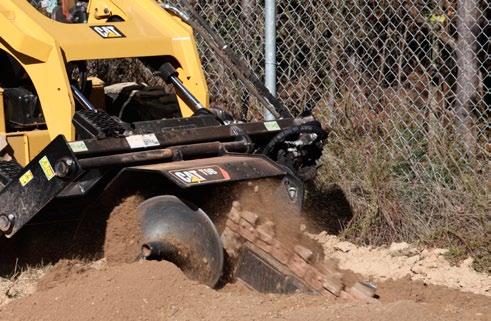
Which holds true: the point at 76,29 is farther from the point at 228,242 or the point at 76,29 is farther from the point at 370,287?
the point at 370,287

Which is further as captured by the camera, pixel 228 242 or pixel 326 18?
pixel 326 18

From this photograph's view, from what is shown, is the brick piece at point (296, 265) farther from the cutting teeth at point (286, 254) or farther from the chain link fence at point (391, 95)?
the chain link fence at point (391, 95)

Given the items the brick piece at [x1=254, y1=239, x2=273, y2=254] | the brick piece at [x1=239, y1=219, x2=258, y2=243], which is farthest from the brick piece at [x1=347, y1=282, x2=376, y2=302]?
the brick piece at [x1=239, y1=219, x2=258, y2=243]

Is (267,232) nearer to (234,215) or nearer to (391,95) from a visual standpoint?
(234,215)

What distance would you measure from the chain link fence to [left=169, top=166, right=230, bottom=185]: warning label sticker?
1.96m

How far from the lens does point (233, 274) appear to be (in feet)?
17.4

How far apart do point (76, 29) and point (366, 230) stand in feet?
7.87

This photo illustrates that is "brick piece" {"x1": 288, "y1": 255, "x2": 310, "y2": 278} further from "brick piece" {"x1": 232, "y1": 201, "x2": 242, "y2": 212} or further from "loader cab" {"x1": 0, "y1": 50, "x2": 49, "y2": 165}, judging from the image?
"loader cab" {"x1": 0, "y1": 50, "x2": 49, "y2": 165}

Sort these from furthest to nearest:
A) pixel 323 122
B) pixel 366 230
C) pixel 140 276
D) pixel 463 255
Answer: pixel 323 122 → pixel 366 230 → pixel 463 255 → pixel 140 276

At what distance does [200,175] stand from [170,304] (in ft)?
2.20

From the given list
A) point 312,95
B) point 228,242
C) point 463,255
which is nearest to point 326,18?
point 312,95

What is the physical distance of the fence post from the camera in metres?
7.47

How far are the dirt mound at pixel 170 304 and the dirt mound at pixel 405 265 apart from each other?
919 millimetres

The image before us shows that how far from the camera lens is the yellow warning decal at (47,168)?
5.15 m
